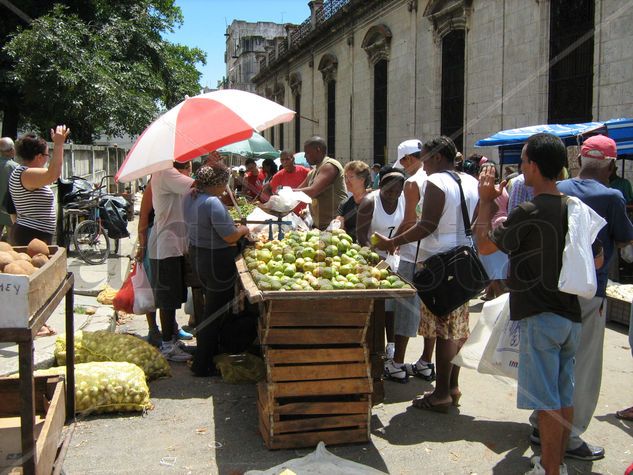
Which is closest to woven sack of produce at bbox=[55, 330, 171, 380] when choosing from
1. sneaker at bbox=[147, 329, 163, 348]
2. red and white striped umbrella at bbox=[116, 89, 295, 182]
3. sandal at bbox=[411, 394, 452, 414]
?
sneaker at bbox=[147, 329, 163, 348]

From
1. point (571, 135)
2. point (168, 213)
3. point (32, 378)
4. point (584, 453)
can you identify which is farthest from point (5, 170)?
point (571, 135)

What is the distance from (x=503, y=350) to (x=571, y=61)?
396 inches

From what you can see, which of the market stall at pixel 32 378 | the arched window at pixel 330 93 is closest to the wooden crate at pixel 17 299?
the market stall at pixel 32 378

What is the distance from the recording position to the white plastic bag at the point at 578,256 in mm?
3281

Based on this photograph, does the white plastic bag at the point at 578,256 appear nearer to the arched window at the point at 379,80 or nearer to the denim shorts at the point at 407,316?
the denim shorts at the point at 407,316

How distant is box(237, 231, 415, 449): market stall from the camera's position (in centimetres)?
402

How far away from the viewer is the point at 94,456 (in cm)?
399

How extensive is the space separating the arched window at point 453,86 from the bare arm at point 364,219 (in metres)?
10.9

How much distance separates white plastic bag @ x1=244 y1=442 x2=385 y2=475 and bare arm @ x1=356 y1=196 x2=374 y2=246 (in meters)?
2.42

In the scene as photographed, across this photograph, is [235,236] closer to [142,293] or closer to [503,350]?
[142,293]

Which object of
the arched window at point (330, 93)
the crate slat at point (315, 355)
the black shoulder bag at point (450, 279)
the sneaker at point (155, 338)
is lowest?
the sneaker at point (155, 338)

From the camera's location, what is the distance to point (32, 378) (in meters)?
2.62

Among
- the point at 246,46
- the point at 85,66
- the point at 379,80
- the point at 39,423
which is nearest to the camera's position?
the point at 39,423

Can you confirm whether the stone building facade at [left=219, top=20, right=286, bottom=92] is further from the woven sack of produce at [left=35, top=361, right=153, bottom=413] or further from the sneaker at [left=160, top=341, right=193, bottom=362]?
the woven sack of produce at [left=35, top=361, right=153, bottom=413]
